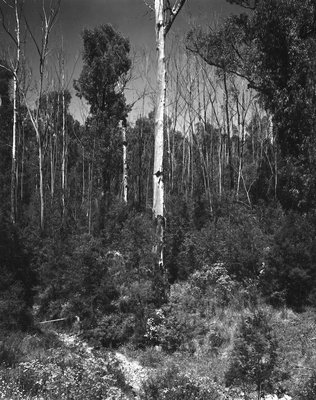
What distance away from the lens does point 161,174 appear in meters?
9.70

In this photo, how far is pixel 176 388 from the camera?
5.13 metres

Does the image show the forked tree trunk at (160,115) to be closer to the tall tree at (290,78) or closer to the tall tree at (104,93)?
the tall tree at (290,78)

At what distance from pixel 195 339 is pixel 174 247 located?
12.2ft

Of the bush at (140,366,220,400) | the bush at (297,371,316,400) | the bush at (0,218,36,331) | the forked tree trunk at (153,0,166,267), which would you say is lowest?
the bush at (140,366,220,400)

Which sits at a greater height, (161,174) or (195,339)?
(161,174)

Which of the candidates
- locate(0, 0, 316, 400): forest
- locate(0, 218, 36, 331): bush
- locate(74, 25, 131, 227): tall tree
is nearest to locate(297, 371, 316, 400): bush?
locate(0, 0, 316, 400): forest

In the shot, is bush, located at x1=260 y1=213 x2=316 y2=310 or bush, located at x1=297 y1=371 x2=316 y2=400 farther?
bush, located at x1=260 y1=213 x2=316 y2=310

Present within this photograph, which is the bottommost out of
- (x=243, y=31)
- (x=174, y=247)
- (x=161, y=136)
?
(x=174, y=247)

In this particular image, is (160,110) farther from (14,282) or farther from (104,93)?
(104,93)

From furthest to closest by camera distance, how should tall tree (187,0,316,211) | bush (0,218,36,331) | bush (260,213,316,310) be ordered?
tall tree (187,0,316,211), bush (260,213,316,310), bush (0,218,36,331)

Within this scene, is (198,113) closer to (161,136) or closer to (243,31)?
(243,31)

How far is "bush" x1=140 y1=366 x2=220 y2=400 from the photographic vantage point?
500cm

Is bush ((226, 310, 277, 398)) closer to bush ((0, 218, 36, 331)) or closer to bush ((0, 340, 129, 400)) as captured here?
bush ((0, 340, 129, 400))

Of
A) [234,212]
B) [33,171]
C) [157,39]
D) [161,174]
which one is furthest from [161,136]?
[33,171]
